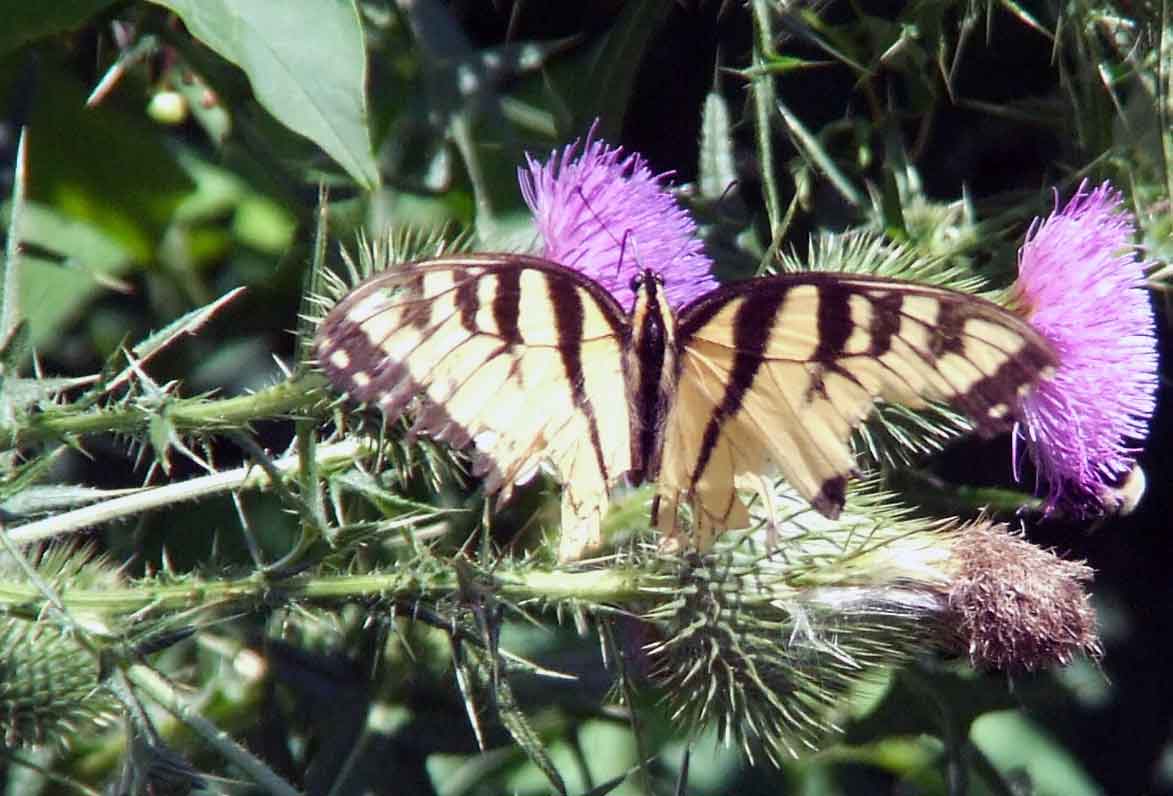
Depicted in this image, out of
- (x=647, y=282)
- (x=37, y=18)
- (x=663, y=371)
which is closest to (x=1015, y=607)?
(x=663, y=371)

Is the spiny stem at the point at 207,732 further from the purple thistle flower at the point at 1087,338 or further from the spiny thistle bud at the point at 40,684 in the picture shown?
the purple thistle flower at the point at 1087,338

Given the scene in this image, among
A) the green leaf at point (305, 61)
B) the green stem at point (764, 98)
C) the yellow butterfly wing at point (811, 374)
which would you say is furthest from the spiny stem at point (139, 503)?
the green stem at point (764, 98)

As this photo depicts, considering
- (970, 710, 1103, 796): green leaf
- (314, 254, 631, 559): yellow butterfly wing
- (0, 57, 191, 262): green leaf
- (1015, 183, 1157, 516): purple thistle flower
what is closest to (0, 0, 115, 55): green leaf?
(0, 57, 191, 262): green leaf

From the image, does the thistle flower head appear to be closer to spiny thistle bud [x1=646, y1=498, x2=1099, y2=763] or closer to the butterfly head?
spiny thistle bud [x1=646, y1=498, x2=1099, y2=763]

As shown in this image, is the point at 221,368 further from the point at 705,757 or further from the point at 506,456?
the point at 705,757

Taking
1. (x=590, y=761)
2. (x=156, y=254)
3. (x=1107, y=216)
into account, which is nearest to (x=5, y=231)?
(x=156, y=254)

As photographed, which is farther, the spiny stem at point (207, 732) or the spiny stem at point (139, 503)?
the spiny stem at point (139, 503)
